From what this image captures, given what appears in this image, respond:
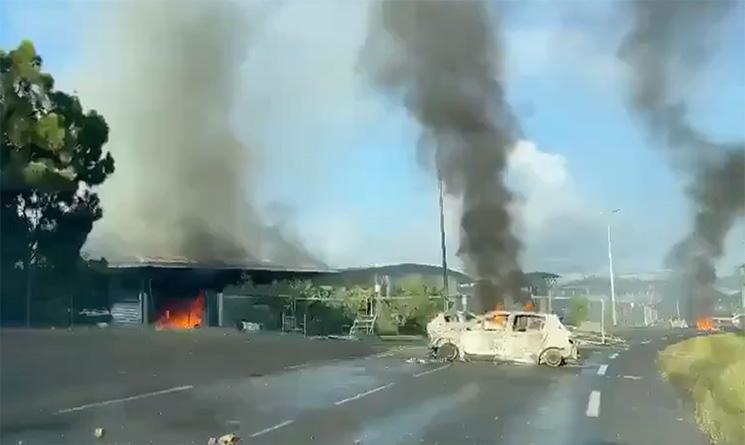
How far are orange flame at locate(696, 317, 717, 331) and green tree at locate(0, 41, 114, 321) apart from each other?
755 centimetres

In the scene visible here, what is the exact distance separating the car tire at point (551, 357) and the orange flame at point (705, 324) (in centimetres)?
289

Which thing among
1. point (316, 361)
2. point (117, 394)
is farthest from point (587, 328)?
point (117, 394)

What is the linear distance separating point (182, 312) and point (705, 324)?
6.60 m

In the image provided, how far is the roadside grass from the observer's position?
23.9 feet

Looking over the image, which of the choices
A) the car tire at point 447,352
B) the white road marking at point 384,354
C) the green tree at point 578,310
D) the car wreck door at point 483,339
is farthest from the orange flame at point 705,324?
the white road marking at point 384,354

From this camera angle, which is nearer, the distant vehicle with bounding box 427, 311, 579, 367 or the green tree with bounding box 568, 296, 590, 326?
the green tree with bounding box 568, 296, 590, 326

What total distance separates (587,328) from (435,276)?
13.7 feet

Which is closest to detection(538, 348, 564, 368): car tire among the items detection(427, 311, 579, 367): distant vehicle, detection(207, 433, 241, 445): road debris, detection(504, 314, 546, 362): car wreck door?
detection(427, 311, 579, 367): distant vehicle

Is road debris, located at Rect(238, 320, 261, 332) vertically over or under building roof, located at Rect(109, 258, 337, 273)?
under

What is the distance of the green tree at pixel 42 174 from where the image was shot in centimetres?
884

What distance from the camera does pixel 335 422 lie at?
825cm

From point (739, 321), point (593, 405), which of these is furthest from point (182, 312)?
A: point (739, 321)

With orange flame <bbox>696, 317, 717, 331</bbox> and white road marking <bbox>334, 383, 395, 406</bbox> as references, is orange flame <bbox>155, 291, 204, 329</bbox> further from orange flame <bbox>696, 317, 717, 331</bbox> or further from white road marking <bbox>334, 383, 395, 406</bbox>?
orange flame <bbox>696, 317, 717, 331</bbox>

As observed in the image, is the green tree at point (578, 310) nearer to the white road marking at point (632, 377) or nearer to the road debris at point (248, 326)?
the white road marking at point (632, 377)
